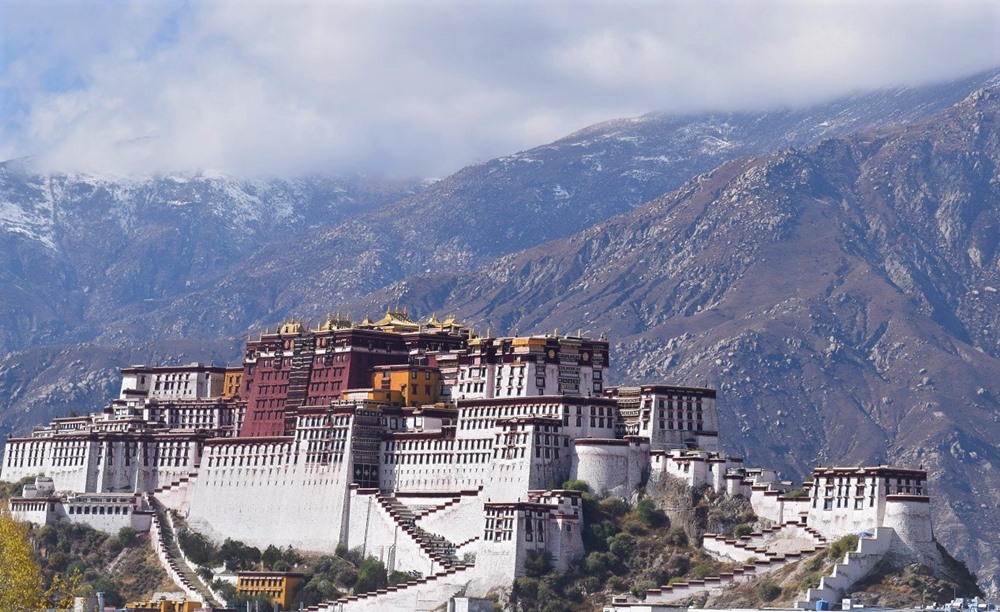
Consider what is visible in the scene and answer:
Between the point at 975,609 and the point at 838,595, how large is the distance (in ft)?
77.2

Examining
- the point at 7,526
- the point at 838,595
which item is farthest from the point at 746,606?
the point at 7,526

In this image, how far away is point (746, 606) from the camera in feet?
655

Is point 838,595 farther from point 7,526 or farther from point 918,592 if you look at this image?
point 7,526

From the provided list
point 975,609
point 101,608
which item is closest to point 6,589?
point 101,608

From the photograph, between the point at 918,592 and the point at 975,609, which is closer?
the point at 975,609

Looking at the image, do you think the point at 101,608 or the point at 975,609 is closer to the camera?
the point at 975,609

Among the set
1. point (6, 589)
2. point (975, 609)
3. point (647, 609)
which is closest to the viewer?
point (6, 589)

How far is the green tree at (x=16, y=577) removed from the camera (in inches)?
5581

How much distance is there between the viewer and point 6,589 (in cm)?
14450

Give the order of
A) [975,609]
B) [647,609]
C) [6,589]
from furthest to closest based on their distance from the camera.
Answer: [647,609]
[975,609]
[6,589]

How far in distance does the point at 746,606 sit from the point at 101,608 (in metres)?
48.7

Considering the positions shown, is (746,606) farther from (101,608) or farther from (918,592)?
(101,608)

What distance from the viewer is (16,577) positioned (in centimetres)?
14125

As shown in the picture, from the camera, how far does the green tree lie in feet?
465
